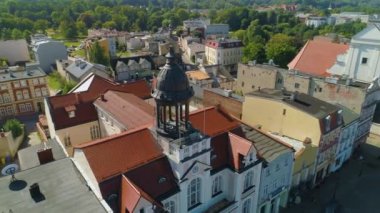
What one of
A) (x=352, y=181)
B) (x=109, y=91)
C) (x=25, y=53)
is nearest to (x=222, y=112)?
(x=109, y=91)

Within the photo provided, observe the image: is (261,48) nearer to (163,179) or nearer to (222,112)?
(222,112)

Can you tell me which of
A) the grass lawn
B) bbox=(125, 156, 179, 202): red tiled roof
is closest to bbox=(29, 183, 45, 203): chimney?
bbox=(125, 156, 179, 202): red tiled roof

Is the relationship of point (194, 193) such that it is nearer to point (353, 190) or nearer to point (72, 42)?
point (353, 190)

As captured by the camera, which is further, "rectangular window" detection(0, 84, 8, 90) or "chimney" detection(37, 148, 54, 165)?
"rectangular window" detection(0, 84, 8, 90)

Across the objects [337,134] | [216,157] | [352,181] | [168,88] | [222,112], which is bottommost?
[352,181]

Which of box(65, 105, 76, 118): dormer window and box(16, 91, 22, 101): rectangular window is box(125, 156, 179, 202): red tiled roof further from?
box(16, 91, 22, 101): rectangular window

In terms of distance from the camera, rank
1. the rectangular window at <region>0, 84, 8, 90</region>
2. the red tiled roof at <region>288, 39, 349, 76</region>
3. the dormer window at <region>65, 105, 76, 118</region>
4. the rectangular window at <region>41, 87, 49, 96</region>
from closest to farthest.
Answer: the dormer window at <region>65, 105, 76, 118</region> → the rectangular window at <region>0, 84, 8, 90</region> → the red tiled roof at <region>288, 39, 349, 76</region> → the rectangular window at <region>41, 87, 49, 96</region>
